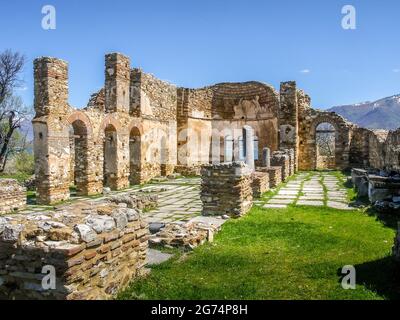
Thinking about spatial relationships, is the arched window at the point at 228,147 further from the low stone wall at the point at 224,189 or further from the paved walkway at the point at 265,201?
the low stone wall at the point at 224,189

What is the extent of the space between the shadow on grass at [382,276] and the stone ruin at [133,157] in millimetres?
2866

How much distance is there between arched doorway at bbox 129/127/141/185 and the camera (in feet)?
66.2

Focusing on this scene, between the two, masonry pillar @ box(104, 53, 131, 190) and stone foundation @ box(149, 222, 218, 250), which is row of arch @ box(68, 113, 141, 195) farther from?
stone foundation @ box(149, 222, 218, 250)

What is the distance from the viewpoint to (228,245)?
711cm

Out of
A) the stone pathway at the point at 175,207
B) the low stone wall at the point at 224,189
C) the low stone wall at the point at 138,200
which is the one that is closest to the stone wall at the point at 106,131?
the stone pathway at the point at 175,207

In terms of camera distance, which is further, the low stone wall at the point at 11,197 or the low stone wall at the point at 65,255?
the low stone wall at the point at 11,197

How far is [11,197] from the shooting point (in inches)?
482

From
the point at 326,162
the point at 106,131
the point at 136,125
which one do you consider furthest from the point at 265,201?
the point at 326,162

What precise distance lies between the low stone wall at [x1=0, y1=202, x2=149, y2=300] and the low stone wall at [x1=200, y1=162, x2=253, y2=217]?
4.83 m

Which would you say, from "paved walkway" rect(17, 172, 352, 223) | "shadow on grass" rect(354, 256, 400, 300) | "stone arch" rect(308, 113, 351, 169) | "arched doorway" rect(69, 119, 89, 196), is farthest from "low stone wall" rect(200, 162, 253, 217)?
"stone arch" rect(308, 113, 351, 169)

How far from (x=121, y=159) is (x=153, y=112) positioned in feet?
15.0

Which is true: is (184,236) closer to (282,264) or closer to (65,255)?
(282,264)

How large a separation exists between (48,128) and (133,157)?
7.20 meters

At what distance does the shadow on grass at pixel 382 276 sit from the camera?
14.9 ft
